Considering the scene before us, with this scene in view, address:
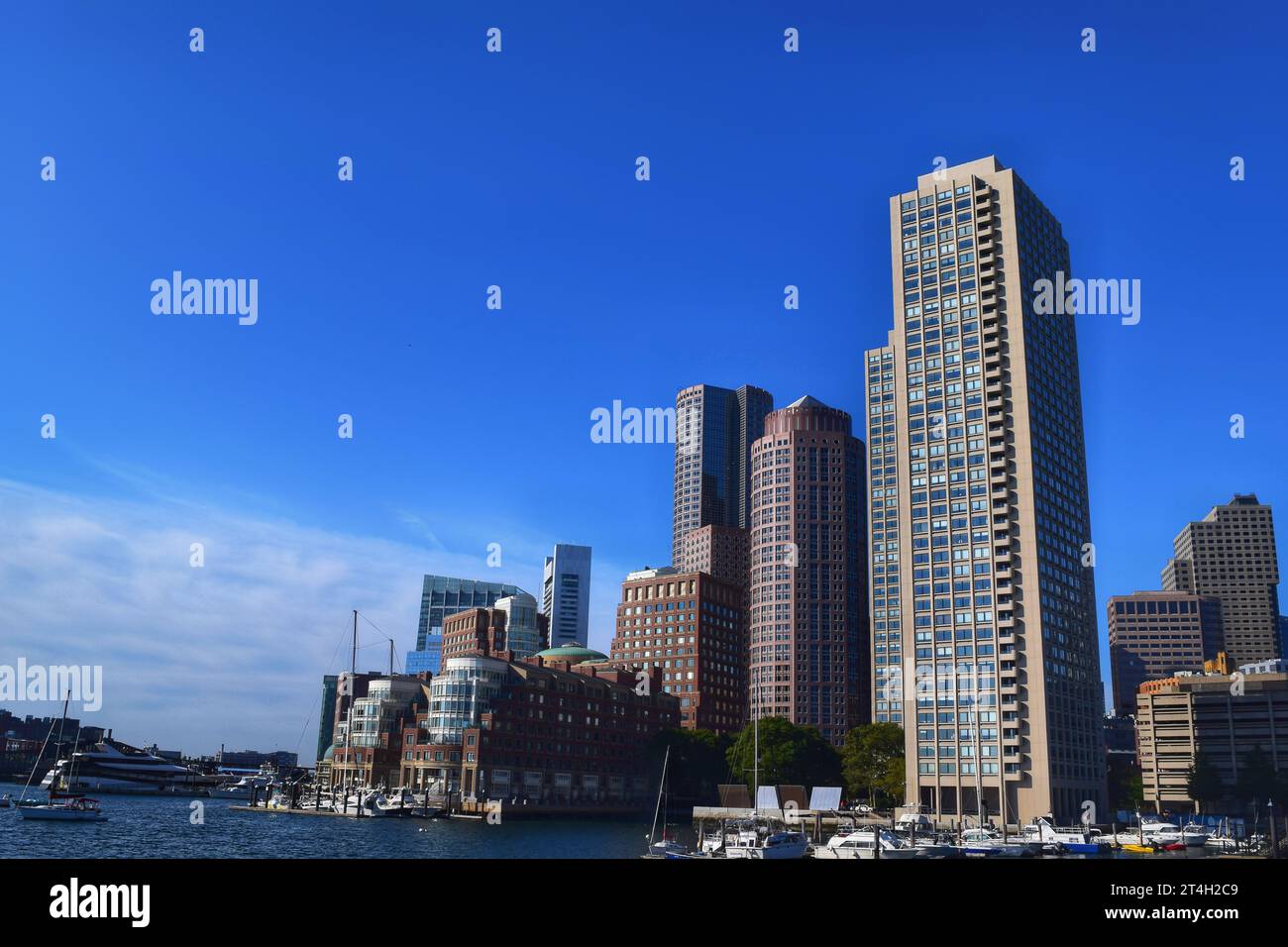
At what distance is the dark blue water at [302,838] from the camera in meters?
110

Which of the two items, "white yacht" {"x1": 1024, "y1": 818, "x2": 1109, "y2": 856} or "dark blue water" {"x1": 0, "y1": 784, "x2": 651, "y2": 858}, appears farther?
"white yacht" {"x1": 1024, "y1": 818, "x2": 1109, "y2": 856}

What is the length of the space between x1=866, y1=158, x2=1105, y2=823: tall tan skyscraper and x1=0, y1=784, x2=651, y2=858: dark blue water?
57217mm

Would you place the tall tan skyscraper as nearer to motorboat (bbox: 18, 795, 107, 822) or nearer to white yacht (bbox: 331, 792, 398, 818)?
white yacht (bbox: 331, 792, 398, 818)

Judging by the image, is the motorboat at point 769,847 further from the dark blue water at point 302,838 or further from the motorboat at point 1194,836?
the motorboat at point 1194,836

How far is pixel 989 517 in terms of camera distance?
176 meters

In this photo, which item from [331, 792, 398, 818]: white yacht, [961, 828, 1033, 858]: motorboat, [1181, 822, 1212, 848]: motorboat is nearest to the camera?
[961, 828, 1033, 858]: motorboat

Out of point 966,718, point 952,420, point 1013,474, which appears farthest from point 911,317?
point 966,718

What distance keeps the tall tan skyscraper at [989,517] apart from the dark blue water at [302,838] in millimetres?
57217

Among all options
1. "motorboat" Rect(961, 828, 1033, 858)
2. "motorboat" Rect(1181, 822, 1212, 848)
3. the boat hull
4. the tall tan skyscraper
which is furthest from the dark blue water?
"motorboat" Rect(1181, 822, 1212, 848)

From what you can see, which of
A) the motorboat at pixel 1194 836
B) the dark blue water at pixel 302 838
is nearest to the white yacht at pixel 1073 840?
the motorboat at pixel 1194 836

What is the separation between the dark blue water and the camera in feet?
359

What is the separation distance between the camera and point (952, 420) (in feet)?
602
